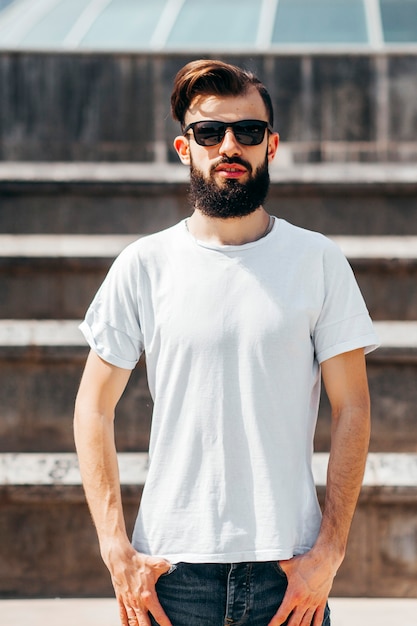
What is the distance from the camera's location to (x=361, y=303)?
2.11 metres

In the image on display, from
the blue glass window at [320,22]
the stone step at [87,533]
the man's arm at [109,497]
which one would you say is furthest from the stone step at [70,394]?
the blue glass window at [320,22]

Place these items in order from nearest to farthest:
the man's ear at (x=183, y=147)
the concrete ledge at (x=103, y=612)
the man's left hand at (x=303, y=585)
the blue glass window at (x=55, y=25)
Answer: the man's left hand at (x=303, y=585) < the man's ear at (x=183, y=147) < the concrete ledge at (x=103, y=612) < the blue glass window at (x=55, y=25)

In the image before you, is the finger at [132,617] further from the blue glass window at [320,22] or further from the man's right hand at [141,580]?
the blue glass window at [320,22]

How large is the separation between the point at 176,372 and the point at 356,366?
0.47 meters

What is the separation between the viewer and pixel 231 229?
7.14ft

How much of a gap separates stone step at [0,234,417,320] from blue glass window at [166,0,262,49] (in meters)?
2.86

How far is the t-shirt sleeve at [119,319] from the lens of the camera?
7.02ft

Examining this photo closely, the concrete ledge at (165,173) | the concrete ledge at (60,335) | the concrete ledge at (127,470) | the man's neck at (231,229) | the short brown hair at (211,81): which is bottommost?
the concrete ledge at (127,470)

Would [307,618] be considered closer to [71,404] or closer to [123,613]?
[123,613]

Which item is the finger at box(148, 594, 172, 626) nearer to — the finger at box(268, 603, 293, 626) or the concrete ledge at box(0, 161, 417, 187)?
→ the finger at box(268, 603, 293, 626)

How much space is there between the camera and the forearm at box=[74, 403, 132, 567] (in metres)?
2.07

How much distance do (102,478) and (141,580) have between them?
0.28 metres

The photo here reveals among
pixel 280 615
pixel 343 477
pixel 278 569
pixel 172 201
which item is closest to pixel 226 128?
pixel 343 477

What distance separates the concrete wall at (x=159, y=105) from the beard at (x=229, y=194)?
4620 millimetres
